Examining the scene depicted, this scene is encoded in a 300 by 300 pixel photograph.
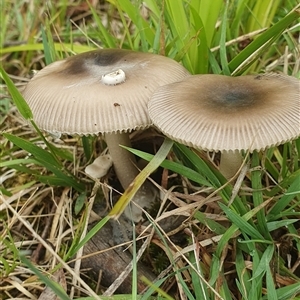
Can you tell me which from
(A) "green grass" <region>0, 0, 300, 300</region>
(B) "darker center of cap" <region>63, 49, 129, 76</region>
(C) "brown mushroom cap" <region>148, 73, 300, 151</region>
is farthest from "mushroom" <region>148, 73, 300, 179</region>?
(B) "darker center of cap" <region>63, 49, 129, 76</region>

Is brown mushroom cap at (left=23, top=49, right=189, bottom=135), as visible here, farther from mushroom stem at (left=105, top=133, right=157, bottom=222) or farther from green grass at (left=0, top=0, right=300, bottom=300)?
mushroom stem at (left=105, top=133, right=157, bottom=222)

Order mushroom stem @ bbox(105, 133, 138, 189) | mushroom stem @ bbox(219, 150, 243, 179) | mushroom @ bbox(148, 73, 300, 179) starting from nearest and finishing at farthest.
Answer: mushroom @ bbox(148, 73, 300, 179)
mushroom stem @ bbox(219, 150, 243, 179)
mushroom stem @ bbox(105, 133, 138, 189)

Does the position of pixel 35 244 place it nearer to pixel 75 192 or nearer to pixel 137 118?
pixel 75 192

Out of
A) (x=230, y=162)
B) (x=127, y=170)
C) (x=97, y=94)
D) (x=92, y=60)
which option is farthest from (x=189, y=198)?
(x=92, y=60)

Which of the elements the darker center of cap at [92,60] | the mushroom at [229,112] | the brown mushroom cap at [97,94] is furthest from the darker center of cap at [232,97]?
the darker center of cap at [92,60]

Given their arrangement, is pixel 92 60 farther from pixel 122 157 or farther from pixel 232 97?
pixel 232 97

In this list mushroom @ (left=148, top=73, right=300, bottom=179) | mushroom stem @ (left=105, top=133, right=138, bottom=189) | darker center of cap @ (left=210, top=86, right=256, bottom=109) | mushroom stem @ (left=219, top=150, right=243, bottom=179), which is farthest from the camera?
mushroom stem @ (left=105, top=133, right=138, bottom=189)

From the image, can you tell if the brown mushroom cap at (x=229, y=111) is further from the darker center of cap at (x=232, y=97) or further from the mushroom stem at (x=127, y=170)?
the mushroom stem at (x=127, y=170)
